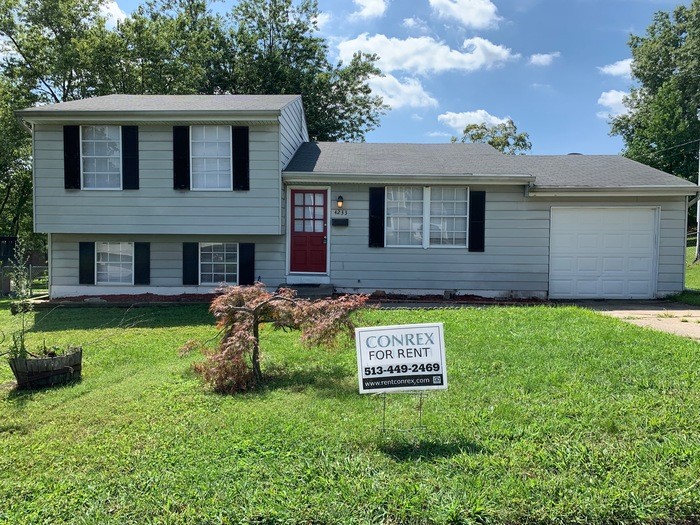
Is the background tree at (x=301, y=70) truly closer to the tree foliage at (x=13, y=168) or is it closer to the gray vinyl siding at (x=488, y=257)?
the tree foliage at (x=13, y=168)

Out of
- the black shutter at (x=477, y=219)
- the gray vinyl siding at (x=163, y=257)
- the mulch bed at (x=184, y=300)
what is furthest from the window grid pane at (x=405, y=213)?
the gray vinyl siding at (x=163, y=257)

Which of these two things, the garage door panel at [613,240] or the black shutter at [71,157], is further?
the garage door panel at [613,240]

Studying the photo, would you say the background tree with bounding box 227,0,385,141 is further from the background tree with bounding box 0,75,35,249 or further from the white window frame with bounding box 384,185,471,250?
the white window frame with bounding box 384,185,471,250

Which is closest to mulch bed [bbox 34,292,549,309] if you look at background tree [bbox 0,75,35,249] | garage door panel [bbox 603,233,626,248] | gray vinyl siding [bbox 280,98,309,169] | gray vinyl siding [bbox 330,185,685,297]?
gray vinyl siding [bbox 330,185,685,297]

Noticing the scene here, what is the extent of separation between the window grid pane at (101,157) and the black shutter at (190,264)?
7.17 feet

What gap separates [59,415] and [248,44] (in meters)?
25.8

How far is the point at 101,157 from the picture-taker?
415 inches

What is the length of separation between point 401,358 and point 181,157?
29.1 feet

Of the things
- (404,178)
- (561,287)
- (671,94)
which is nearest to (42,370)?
(404,178)

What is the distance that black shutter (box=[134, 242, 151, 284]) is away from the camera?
11070mm

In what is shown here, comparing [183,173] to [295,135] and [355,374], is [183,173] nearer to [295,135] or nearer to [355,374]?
[295,135]

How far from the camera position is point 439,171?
10.6 metres

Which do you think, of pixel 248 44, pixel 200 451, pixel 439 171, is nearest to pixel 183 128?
pixel 439 171

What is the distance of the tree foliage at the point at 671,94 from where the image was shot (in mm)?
27484
